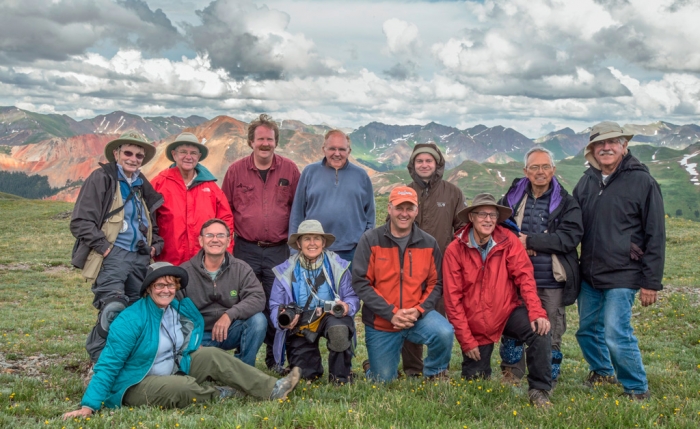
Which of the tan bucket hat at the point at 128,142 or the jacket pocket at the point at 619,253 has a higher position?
the tan bucket hat at the point at 128,142

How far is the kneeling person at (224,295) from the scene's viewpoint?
307 inches

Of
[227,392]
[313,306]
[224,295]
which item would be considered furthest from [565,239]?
[227,392]

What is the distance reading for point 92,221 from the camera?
7539 millimetres

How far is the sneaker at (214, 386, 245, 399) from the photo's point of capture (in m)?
7.16

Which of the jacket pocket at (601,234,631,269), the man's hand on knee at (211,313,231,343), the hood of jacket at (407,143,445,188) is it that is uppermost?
the hood of jacket at (407,143,445,188)

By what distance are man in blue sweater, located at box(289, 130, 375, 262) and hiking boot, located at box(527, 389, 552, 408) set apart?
143 inches

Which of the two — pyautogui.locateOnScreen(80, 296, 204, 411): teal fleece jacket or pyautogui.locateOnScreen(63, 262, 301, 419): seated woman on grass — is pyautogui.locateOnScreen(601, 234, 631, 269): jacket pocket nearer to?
pyautogui.locateOnScreen(63, 262, 301, 419): seated woman on grass

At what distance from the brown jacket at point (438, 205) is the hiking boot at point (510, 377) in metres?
2.21

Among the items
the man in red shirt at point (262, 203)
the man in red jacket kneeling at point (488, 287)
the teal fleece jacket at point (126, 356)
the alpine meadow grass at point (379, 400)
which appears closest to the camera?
the alpine meadow grass at point (379, 400)

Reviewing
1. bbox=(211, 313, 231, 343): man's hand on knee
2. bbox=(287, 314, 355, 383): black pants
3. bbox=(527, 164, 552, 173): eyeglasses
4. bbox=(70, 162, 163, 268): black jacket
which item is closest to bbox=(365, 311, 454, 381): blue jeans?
bbox=(287, 314, 355, 383): black pants

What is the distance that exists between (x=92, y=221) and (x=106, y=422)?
306cm

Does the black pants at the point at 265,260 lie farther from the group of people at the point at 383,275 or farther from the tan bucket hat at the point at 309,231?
the tan bucket hat at the point at 309,231

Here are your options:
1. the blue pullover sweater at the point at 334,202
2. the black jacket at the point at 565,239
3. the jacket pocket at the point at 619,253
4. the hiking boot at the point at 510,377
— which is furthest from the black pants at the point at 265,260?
the jacket pocket at the point at 619,253

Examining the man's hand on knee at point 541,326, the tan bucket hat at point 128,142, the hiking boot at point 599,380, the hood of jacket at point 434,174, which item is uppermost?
the tan bucket hat at point 128,142
